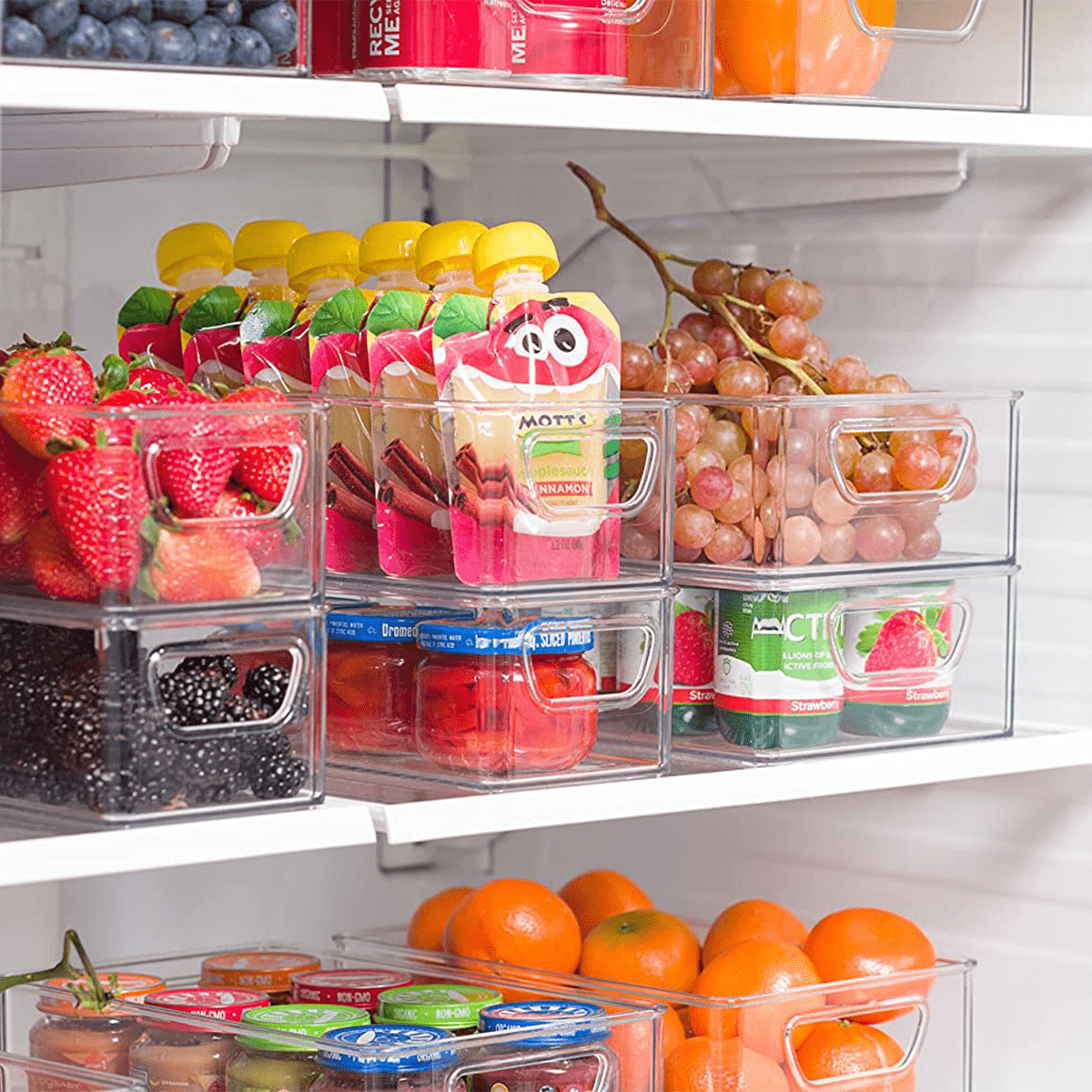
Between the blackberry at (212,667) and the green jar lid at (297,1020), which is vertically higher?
the blackberry at (212,667)

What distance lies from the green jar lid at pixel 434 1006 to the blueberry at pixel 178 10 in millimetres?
642

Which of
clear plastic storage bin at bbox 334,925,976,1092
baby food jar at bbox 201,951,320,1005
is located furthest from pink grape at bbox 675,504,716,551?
baby food jar at bbox 201,951,320,1005

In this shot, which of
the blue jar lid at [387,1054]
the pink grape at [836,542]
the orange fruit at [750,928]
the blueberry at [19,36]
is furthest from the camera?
the orange fruit at [750,928]

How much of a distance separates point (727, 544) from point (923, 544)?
0.54ft

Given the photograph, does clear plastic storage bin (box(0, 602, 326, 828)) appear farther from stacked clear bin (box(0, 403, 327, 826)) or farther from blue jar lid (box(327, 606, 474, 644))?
blue jar lid (box(327, 606, 474, 644))

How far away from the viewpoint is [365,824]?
1218 millimetres

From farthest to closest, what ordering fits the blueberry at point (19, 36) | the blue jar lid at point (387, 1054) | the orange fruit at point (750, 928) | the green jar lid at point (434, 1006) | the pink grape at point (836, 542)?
the orange fruit at point (750, 928) → the pink grape at point (836, 542) → the green jar lid at point (434, 1006) → the blue jar lid at point (387, 1054) → the blueberry at point (19, 36)

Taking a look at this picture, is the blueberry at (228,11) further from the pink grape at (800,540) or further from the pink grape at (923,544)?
the pink grape at (923,544)

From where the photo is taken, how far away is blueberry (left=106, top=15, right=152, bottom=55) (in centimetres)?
113

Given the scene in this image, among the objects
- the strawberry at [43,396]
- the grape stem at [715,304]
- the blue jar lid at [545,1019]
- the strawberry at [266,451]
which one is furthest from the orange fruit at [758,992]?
the strawberry at [43,396]

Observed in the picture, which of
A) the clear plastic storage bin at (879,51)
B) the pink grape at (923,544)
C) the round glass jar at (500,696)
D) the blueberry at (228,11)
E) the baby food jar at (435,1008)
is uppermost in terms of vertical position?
the clear plastic storage bin at (879,51)

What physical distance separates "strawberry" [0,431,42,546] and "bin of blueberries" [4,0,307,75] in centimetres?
21

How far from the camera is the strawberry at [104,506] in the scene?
3.62ft

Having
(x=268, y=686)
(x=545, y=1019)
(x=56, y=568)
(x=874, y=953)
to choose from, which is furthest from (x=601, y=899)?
(x=56, y=568)
